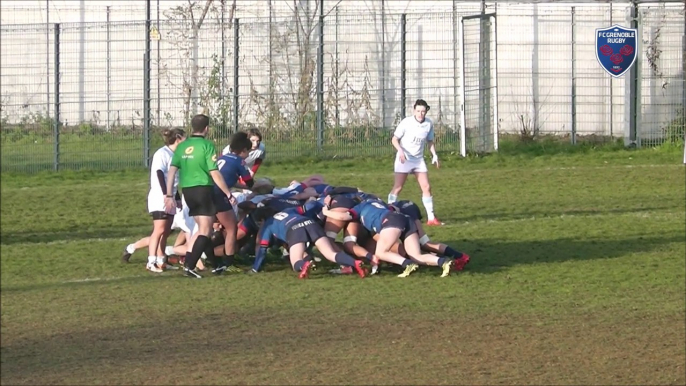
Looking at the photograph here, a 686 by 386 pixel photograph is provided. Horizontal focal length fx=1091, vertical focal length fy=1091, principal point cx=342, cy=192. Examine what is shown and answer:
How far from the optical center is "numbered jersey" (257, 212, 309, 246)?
35.3ft

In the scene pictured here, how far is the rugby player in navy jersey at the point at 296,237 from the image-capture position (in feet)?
35.3

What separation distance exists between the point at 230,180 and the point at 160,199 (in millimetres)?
731

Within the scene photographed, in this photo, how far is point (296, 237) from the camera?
10750 mm

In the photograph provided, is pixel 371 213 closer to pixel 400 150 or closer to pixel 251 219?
pixel 251 219

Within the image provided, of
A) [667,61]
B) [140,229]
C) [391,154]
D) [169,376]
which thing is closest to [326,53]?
[391,154]

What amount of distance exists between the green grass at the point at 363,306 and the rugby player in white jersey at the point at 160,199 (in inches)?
9.4

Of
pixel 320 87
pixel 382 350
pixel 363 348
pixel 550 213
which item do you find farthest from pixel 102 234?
pixel 320 87

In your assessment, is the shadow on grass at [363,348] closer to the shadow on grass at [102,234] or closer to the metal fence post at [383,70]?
the shadow on grass at [102,234]

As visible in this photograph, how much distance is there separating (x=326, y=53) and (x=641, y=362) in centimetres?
1644

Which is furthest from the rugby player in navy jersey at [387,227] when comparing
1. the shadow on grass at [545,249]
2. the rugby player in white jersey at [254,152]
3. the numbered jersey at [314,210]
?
the rugby player in white jersey at [254,152]

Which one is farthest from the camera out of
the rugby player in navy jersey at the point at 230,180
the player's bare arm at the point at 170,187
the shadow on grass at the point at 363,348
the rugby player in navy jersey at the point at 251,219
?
the rugby player in navy jersey at the point at 251,219

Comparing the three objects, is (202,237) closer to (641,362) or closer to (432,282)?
(432,282)

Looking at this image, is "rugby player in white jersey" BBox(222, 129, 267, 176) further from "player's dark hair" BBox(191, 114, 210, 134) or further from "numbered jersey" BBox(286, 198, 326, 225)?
"player's dark hair" BBox(191, 114, 210, 134)

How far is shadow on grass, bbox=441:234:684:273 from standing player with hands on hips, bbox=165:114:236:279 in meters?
2.99
